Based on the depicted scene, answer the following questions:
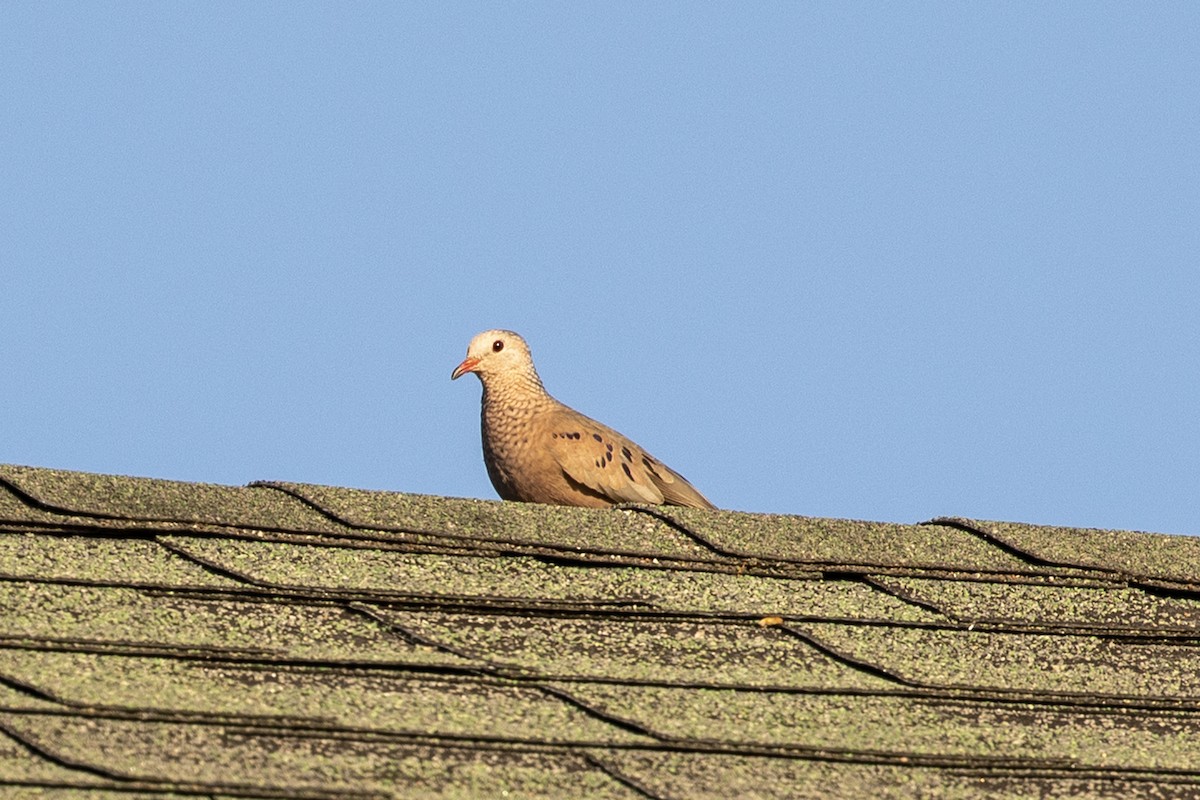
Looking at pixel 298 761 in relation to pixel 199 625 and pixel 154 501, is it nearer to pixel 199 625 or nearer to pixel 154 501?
pixel 199 625

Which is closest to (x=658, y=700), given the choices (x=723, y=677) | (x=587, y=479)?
(x=723, y=677)

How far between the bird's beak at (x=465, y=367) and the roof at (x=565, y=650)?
320cm

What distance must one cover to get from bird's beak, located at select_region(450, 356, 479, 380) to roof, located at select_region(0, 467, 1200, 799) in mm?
3195

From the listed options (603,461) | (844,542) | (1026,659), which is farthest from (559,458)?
(1026,659)

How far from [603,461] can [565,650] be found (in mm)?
3567

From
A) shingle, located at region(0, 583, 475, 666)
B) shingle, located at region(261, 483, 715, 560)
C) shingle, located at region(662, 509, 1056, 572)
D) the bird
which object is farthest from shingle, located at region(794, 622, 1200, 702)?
the bird

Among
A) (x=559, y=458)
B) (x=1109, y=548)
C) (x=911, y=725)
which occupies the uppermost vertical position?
(x=559, y=458)

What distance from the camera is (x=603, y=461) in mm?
7301

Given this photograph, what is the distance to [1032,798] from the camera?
3.36 metres

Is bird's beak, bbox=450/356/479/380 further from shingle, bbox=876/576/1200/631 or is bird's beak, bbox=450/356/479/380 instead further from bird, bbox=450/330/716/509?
shingle, bbox=876/576/1200/631

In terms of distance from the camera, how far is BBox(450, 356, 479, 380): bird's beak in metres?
7.95

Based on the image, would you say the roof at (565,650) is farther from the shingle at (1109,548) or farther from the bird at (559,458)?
the bird at (559,458)

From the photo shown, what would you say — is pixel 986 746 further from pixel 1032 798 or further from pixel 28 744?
pixel 28 744

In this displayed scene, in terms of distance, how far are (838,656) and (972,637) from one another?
352 millimetres
